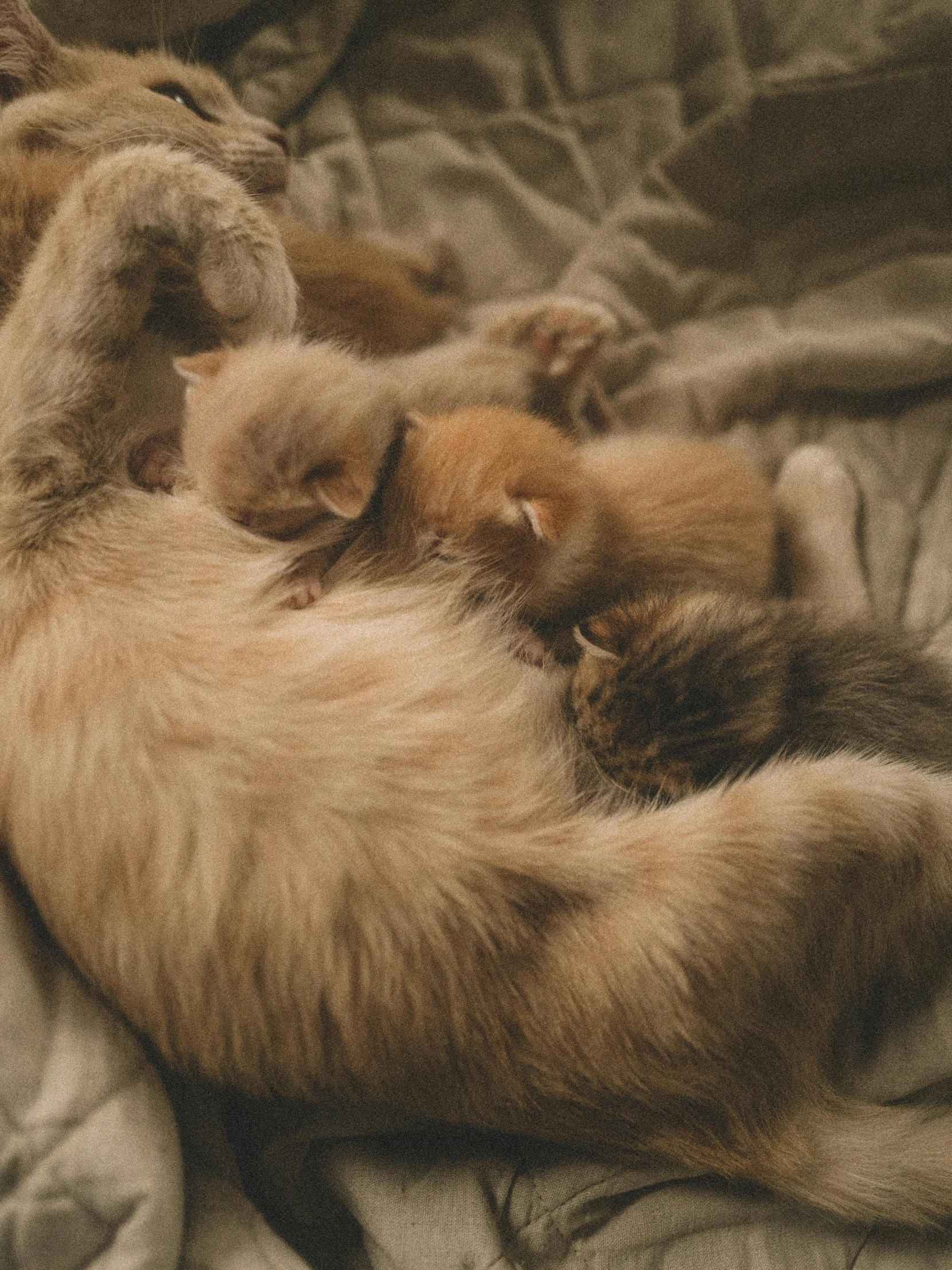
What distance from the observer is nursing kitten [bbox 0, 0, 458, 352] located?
5.54ft

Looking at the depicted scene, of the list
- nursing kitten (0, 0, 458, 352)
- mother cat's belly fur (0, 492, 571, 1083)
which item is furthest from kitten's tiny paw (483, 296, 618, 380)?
mother cat's belly fur (0, 492, 571, 1083)

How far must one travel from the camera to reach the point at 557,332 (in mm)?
1854

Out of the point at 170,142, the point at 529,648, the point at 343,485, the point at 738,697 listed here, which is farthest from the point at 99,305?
the point at 738,697

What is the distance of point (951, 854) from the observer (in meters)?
1.17

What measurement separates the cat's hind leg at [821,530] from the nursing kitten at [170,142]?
2.76 feet

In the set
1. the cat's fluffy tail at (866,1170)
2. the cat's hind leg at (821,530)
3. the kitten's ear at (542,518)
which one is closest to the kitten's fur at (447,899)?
the cat's fluffy tail at (866,1170)

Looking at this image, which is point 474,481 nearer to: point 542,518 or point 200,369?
point 542,518

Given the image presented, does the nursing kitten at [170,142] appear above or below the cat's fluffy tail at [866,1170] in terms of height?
above

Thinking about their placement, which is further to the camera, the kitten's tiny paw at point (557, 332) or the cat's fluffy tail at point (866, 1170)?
the kitten's tiny paw at point (557, 332)

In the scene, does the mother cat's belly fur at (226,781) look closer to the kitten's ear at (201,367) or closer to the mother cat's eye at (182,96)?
the kitten's ear at (201,367)

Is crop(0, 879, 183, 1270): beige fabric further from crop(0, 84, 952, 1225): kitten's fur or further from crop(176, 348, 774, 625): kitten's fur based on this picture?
crop(176, 348, 774, 625): kitten's fur

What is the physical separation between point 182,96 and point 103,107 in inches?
10.3

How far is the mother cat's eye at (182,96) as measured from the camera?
6.20 feet

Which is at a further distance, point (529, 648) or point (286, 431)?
point (529, 648)
